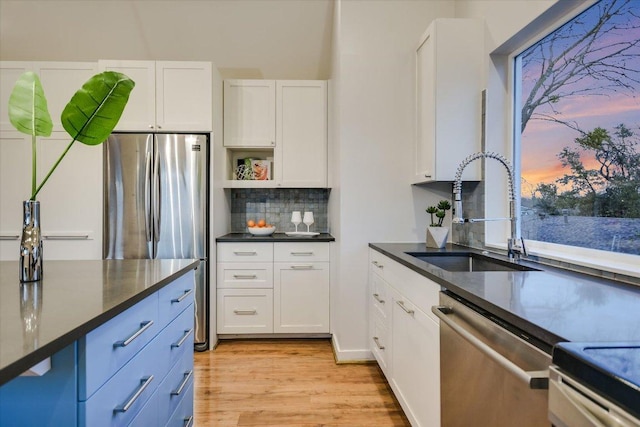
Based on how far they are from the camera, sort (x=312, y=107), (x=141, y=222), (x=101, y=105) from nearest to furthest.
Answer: (x=101, y=105) < (x=141, y=222) < (x=312, y=107)

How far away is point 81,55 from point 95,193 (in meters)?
1.52

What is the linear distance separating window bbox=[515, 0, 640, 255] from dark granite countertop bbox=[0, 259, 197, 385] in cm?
181

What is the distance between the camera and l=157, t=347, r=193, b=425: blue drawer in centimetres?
133

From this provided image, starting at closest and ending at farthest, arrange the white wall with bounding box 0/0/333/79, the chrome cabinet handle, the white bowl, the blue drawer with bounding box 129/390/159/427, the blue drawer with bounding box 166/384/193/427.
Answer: the blue drawer with bounding box 129/390/159/427
the blue drawer with bounding box 166/384/193/427
the chrome cabinet handle
the white wall with bounding box 0/0/333/79
the white bowl

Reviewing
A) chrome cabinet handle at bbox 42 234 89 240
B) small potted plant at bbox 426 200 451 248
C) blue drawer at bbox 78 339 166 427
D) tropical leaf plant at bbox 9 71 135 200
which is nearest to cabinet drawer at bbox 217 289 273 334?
chrome cabinet handle at bbox 42 234 89 240

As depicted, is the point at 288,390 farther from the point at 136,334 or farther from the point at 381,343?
the point at 136,334

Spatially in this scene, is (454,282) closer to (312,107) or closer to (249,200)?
(312,107)

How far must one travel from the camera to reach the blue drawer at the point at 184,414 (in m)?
1.46

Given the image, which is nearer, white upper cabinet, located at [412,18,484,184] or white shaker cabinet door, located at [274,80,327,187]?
white upper cabinet, located at [412,18,484,184]

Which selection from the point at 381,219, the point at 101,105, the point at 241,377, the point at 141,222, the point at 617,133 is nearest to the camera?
the point at 101,105

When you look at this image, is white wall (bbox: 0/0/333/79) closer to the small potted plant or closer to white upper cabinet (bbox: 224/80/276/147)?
white upper cabinet (bbox: 224/80/276/147)

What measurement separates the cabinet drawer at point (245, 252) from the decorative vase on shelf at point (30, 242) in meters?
1.96

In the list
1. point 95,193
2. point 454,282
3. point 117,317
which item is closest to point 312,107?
point 95,193

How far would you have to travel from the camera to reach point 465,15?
8.79 ft
